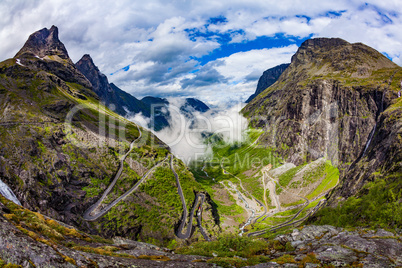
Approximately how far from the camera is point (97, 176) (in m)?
106

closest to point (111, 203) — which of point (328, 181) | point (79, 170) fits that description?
point (79, 170)

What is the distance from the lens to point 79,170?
102 meters

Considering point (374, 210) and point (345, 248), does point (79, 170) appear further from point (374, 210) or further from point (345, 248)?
point (374, 210)

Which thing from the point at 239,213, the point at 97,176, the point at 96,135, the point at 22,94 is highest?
the point at 22,94

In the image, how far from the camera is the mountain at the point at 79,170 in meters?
81.9

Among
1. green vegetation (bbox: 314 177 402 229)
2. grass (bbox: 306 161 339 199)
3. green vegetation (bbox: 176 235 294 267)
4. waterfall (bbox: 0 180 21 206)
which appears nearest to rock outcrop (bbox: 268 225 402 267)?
green vegetation (bbox: 176 235 294 267)

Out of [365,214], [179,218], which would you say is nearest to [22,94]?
[179,218]

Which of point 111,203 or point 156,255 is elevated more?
point 156,255

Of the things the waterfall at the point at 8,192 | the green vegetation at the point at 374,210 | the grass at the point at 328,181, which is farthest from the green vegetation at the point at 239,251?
the grass at the point at 328,181

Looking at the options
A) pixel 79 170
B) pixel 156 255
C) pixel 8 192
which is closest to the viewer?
pixel 156 255

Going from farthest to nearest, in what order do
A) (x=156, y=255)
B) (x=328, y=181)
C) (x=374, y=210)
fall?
(x=328, y=181)
(x=374, y=210)
(x=156, y=255)

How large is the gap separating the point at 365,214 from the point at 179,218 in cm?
6966

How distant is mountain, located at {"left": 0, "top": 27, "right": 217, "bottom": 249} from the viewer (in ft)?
269

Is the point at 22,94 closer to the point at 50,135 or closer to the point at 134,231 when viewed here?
the point at 50,135
